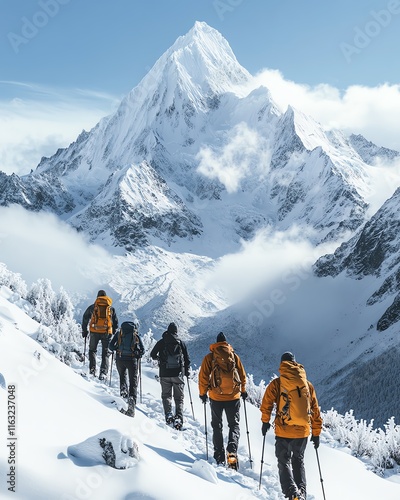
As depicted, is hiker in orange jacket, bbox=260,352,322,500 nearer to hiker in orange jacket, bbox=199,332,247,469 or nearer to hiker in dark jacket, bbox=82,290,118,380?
hiker in orange jacket, bbox=199,332,247,469

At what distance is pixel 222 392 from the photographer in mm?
8242

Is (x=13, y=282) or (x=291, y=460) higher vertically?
(x=13, y=282)

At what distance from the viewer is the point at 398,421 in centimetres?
3631

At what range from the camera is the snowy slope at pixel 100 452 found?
202 inches

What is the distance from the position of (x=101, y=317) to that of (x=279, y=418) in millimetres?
6385

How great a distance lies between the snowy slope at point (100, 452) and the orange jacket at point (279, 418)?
994 millimetres

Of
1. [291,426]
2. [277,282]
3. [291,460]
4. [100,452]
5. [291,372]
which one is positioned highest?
[277,282]

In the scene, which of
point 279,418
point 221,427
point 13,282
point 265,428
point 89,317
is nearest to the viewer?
point 279,418

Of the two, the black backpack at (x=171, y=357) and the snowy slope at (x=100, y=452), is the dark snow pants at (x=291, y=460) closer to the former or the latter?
the snowy slope at (x=100, y=452)

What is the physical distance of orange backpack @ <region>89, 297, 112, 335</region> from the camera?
1222 cm

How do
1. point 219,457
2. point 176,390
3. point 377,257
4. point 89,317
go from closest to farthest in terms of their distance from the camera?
1. point 219,457
2. point 176,390
3. point 89,317
4. point 377,257

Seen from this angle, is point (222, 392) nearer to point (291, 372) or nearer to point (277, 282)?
point (291, 372)

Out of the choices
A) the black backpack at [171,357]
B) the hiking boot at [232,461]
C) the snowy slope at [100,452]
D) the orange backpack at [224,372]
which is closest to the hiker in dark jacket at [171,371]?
the black backpack at [171,357]

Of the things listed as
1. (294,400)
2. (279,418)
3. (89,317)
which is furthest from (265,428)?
(89,317)
